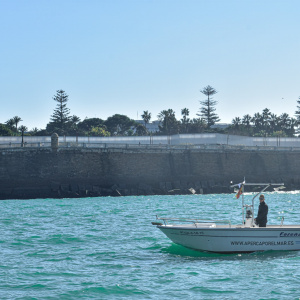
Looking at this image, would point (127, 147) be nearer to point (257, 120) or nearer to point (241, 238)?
point (241, 238)

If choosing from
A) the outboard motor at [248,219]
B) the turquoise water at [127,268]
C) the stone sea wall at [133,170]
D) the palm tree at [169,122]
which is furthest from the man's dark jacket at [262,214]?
the palm tree at [169,122]

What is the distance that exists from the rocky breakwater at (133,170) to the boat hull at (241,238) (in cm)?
4660

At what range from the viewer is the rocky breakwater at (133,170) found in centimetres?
6944

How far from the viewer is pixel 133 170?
75312 mm

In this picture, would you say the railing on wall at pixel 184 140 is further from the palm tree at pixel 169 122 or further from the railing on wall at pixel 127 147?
the palm tree at pixel 169 122

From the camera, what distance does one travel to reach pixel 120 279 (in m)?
Result: 20.2

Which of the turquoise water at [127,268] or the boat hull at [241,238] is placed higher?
the boat hull at [241,238]

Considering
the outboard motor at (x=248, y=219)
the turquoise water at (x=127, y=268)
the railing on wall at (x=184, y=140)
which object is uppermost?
the railing on wall at (x=184, y=140)

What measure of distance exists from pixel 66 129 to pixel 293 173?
54749 millimetres

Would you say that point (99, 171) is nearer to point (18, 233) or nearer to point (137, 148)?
point (137, 148)

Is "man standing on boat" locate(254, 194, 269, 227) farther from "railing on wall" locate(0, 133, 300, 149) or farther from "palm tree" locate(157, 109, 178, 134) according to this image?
"palm tree" locate(157, 109, 178, 134)

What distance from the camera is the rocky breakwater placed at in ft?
228

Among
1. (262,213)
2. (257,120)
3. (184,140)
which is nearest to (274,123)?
(257,120)

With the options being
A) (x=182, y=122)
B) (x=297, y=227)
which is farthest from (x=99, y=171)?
(x=182, y=122)
